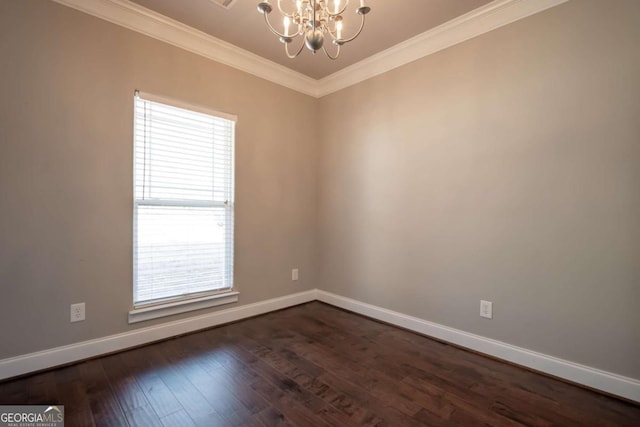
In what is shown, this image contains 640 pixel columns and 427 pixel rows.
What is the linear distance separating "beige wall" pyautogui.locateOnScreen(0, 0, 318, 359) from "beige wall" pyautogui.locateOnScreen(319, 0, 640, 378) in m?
1.88

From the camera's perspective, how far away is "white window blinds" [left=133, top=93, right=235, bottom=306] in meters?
2.37

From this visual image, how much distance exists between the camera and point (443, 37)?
2.51 metres

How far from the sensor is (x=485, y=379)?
1939mm

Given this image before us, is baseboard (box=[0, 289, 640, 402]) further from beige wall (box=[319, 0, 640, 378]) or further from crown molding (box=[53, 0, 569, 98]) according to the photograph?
crown molding (box=[53, 0, 569, 98])

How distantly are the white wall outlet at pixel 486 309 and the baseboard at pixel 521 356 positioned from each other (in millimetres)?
179

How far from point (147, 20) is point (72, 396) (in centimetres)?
270

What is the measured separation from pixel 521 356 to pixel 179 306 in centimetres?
273

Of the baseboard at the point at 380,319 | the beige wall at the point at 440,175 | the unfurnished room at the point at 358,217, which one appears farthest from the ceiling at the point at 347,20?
the baseboard at the point at 380,319

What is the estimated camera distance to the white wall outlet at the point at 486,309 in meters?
2.27

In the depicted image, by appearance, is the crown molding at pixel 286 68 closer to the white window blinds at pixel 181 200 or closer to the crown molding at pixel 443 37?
the crown molding at pixel 443 37

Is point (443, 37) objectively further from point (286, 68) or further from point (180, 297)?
point (180, 297)

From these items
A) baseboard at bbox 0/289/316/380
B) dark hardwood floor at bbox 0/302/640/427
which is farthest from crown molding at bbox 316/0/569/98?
baseboard at bbox 0/289/316/380

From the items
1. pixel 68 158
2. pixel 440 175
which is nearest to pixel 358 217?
pixel 440 175

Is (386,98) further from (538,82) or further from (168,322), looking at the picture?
(168,322)
